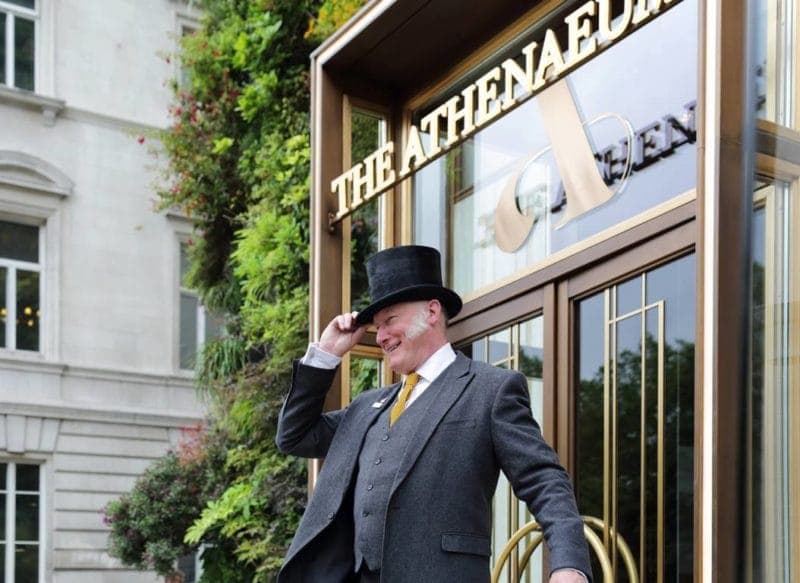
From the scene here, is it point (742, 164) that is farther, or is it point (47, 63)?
point (47, 63)

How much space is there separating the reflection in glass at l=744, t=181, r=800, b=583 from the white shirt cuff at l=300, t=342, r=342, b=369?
1.33 meters

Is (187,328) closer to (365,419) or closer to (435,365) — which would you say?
(365,419)

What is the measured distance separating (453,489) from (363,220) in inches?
87.0

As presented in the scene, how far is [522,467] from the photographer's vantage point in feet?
11.9

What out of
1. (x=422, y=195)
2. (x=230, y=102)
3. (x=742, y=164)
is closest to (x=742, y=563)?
(x=742, y=164)

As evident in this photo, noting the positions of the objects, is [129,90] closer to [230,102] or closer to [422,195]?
[230,102]

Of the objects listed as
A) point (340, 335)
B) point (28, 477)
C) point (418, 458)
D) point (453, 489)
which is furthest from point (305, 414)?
point (28, 477)

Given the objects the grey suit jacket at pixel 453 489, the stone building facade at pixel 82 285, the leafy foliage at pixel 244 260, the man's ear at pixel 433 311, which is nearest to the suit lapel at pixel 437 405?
the grey suit jacket at pixel 453 489

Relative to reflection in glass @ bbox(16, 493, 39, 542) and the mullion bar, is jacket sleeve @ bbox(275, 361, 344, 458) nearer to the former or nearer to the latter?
the mullion bar

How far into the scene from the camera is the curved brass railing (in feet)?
14.5

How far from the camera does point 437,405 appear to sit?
12.7 feet

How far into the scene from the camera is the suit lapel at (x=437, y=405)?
12.4 ft

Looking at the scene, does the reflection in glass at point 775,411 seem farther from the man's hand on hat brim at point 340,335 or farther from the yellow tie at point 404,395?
the man's hand on hat brim at point 340,335

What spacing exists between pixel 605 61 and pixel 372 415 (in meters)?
1.60
